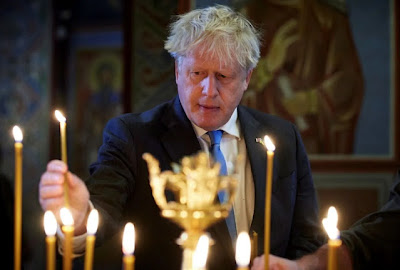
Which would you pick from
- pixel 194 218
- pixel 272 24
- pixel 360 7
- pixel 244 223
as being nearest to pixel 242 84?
pixel 244 223

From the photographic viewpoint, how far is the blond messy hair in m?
2.28

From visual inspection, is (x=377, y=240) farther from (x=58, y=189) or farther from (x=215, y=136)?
(x=58, y=189)

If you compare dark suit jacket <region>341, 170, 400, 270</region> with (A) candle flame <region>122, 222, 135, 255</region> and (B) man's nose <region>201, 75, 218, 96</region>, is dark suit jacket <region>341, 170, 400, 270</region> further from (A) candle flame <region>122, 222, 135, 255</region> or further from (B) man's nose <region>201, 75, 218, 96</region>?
(A) candle flame <region>122, 222, 135, 255</region>

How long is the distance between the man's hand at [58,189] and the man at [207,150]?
39 centimetres

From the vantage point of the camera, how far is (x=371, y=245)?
85.4 inches

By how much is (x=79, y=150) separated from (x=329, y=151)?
541cm

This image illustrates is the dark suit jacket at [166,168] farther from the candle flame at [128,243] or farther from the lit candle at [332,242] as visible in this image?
the lit candle at [332,242]

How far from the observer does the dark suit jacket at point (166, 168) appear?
2.35 meters

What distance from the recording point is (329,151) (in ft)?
15.6


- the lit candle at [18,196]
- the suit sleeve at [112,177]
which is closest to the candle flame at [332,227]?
the lit candle at [18,196]

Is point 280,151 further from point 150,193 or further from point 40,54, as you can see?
point 40,54

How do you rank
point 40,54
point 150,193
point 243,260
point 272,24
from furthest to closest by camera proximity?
1. point 40,54
2. point 272,24
3. point 150,193
4. point 243,260

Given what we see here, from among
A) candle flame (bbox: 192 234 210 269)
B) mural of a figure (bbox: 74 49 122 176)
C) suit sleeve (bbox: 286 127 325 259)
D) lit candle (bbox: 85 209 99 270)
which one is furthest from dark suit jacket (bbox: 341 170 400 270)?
mural of a figure (bbox: 74 49 122 176)

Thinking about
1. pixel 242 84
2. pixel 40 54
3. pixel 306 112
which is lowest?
pixel 242 84
